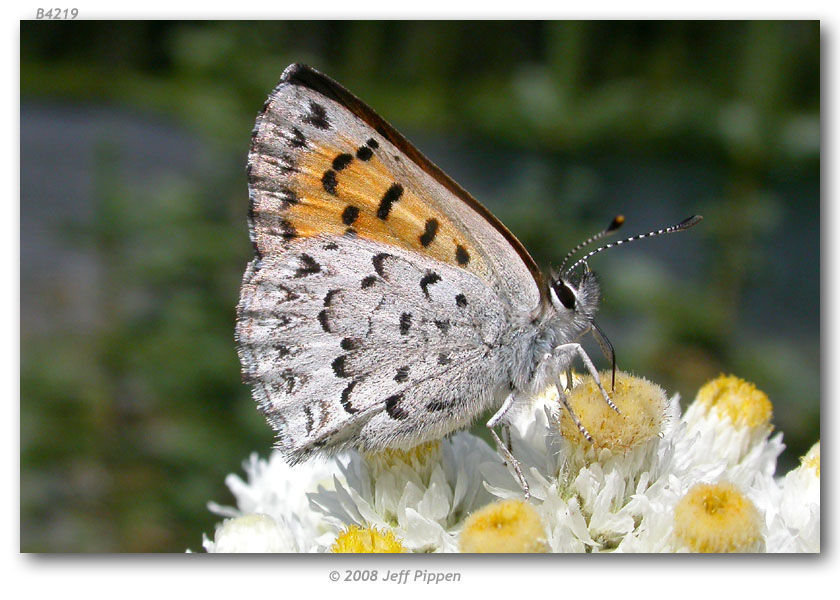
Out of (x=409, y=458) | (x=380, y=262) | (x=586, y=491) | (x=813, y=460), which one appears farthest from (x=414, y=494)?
(x=813, y=460)

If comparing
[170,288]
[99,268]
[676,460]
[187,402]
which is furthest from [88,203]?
[676,460]

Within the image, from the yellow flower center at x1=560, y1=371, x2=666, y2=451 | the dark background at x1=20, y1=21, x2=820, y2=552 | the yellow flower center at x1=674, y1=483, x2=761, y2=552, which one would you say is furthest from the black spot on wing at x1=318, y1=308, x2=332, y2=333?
the dark background at x1=20, y1=21, x2=820, y2=552

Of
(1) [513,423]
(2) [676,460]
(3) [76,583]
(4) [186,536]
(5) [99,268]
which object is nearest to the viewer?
(2) [676,460]

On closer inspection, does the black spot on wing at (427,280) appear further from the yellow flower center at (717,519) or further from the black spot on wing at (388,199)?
the yellow flower center at (717,519)

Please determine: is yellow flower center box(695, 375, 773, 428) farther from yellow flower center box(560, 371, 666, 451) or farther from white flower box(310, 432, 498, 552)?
white flower box(310, 432, 498, 552)

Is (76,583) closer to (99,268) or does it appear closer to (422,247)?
(422,247)

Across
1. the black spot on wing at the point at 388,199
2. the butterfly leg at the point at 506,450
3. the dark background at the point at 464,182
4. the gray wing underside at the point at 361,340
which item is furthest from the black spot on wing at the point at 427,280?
the dark background at the point at 464,182

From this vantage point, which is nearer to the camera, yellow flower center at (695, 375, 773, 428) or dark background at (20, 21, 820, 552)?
yellow flower center at (695, 375, 773, 428)

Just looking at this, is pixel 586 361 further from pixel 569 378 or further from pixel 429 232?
pixel 429 232
